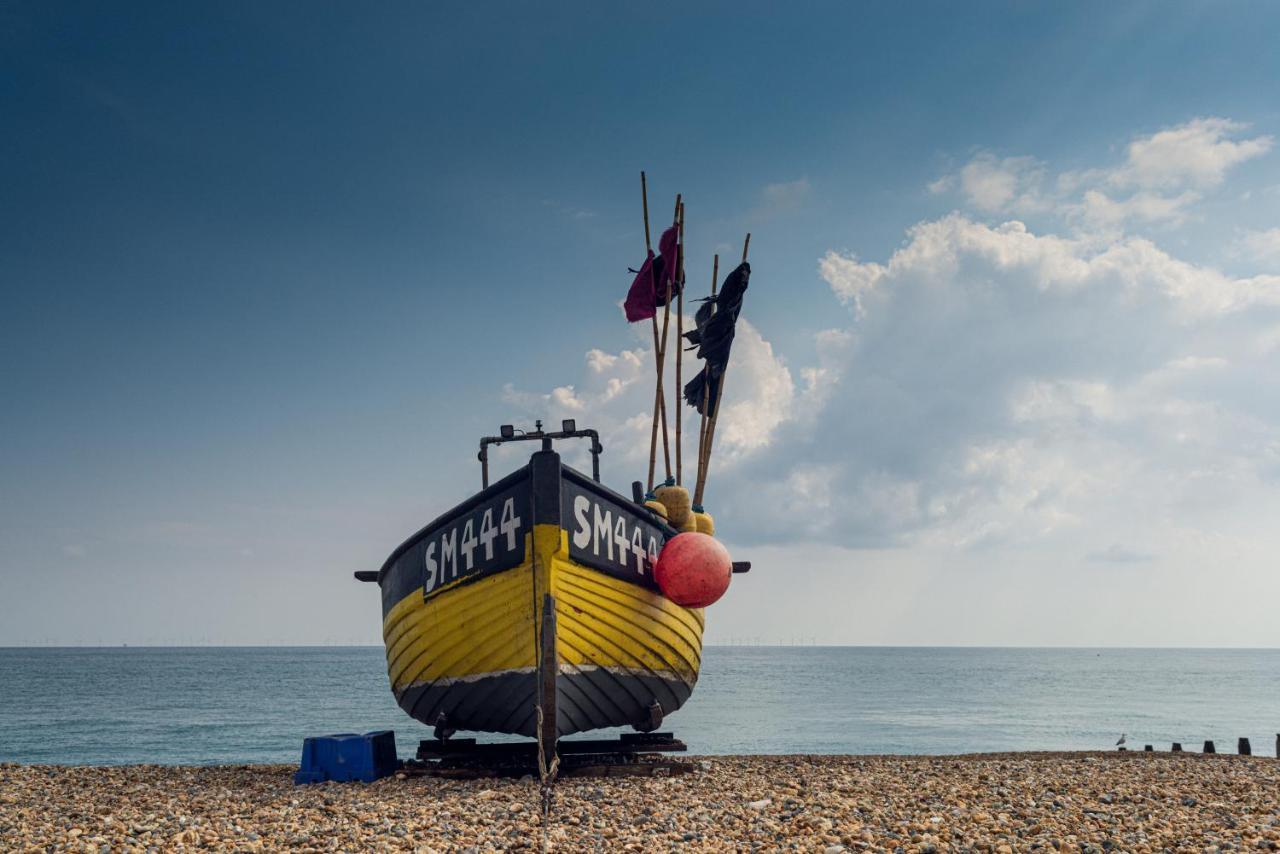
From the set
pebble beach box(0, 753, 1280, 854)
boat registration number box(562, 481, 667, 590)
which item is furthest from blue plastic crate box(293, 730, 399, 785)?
boat registration number box(562, 481, 667, 590)

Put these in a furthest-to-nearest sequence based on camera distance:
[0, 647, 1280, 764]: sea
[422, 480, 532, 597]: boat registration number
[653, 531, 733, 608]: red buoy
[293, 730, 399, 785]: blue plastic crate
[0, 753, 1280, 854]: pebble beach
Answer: [0, 647, 1280, 764]: sea → [293, 730, 399, 785]: blue plastic crate → [653, 531, 733, 608]: red buoy → [422, 480, 532, 597]: boat registration number → [0, 753, 1280, 854]: pebble beach

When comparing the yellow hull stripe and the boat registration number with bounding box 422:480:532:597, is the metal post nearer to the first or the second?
the yellow hull stripe

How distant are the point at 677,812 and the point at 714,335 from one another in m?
8.88

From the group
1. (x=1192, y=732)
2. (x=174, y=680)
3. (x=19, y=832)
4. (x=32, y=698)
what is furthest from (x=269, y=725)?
(x=174, y=680)

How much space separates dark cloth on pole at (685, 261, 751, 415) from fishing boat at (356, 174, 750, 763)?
12.1 feet

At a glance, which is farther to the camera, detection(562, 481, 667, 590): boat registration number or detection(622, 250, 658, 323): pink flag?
detection(622, 250, 658, 323): pink flag

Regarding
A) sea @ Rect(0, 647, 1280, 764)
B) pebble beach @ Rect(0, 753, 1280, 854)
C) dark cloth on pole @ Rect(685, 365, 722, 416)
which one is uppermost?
dark cloth on pole @ Rect(685, 365, 722, 416)

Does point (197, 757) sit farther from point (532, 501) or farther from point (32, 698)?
point (32, 698)

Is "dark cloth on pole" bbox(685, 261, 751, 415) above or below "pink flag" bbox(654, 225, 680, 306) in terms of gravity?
below

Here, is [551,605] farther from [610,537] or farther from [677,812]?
[677,812]

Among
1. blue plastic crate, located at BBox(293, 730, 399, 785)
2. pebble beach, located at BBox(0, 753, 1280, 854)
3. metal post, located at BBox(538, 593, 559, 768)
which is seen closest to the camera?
pebble beach, located at BBox(0, 753, 1280, 854)

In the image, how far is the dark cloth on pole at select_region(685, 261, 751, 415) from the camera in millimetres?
15219

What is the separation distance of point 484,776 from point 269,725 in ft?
117

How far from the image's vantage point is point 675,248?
601 inches
